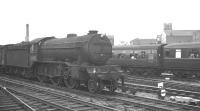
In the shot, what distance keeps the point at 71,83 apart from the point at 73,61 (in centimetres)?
123


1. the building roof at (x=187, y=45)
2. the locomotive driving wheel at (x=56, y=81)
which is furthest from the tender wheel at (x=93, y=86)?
the building roof at (x=187, y=45)

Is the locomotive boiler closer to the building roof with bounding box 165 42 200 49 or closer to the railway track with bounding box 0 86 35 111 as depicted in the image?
the railway track with bounding box 0 86 35 111

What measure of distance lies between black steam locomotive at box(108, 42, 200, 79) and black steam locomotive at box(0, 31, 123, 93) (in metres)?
9.09

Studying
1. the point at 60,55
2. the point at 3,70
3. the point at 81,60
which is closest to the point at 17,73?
the point at 3,70

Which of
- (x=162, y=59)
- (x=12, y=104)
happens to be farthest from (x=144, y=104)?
(x=162, y=59)

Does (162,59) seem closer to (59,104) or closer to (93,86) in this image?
(93,86)

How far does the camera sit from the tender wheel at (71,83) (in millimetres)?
14008

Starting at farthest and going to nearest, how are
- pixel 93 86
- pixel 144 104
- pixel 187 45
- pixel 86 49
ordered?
pixel 187 45 < pixel 86 49 < pixel 93 86 < pixel 144 104

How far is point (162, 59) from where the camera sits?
2298 centimetres

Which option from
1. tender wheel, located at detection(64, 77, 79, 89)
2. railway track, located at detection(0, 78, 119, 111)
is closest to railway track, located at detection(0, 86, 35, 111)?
railway track, located at detection(0, 78, 119, 111)

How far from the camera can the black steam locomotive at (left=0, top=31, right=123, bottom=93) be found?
1284 centimetres

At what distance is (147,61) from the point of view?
23.7 metres

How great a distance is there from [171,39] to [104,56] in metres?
66.7

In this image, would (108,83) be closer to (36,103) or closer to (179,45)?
(36,103)
